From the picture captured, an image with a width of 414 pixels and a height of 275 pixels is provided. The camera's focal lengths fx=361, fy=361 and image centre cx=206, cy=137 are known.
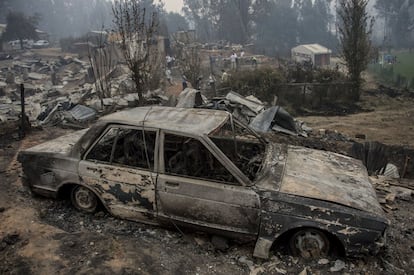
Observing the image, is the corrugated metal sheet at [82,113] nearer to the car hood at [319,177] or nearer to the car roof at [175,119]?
the car roof at [175,119]

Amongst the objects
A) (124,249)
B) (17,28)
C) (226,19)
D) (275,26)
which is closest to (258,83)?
(124,249)

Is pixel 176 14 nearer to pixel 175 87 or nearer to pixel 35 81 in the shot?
pixel 35 81

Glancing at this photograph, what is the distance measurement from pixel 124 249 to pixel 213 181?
48.4 inches

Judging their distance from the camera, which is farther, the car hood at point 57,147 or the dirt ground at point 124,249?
the car hood at point 57,147

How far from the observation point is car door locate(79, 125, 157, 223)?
13.5ft

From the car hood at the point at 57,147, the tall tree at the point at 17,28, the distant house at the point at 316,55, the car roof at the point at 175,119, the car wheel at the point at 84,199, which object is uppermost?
the tall tree at the point at 17,28

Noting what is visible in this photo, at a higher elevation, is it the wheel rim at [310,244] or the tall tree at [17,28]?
the tall tree at [17,28]

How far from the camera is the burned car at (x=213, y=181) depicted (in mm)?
3652

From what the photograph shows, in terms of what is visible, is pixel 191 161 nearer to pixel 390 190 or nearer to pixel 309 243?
pixel 309 243

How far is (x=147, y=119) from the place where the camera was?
14.2ft

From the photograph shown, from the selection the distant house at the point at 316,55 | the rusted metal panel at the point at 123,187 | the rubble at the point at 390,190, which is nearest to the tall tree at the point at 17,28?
the distant house at the point at 316,55

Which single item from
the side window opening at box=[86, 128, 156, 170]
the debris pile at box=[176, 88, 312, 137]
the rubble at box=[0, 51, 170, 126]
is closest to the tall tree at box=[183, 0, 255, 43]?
the rubble at box=[0, 51, 170, 126]

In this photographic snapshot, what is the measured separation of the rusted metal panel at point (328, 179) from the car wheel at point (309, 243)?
1.32 feet

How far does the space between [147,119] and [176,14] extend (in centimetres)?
6879
